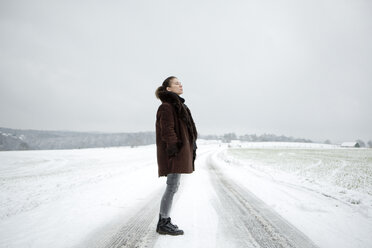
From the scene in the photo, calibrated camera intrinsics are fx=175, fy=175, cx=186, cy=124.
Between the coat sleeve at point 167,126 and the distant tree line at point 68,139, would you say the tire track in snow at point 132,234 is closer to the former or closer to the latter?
the coat sleeve at point 167,126

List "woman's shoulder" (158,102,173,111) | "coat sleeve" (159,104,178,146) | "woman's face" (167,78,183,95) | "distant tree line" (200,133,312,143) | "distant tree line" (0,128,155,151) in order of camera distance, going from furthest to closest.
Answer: "distant tree line" (200,133,312,143) → "distant tree line" (0,128,155,151) → "woman's face" (167,78,183,95) → "woman's shoulder" (158,102,173,111) → "coat sleeve" (159,104,178,146)

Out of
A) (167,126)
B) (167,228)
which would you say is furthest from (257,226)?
(167,126)

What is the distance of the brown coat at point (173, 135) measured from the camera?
2.14m

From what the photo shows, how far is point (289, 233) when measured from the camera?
2275mm

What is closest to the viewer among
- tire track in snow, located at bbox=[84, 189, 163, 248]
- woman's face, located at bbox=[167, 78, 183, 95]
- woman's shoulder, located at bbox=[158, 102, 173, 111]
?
tire track in snow, located at bbox=[84, 189, 163, 248]

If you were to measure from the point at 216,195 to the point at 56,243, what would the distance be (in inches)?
124

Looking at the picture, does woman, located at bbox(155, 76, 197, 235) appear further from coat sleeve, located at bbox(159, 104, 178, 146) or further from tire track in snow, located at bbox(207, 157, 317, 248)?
tire track in snow, located at bbox(207, 157, 317, 248)

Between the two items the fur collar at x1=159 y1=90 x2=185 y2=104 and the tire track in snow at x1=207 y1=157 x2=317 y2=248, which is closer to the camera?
the tire track in snow at x1=207 y1=157 x2=317 y2=248

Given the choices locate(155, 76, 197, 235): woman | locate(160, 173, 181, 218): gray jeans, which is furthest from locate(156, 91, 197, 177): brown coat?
locate(160, 173, 181, 218): gray jeans

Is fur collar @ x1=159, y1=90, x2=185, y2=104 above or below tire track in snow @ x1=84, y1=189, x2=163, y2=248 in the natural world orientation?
above

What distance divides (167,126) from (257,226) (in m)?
1.91

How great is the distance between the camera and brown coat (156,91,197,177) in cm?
214

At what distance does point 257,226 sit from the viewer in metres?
2.48

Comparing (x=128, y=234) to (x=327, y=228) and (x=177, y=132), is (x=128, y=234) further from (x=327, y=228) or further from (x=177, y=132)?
(x=327, y=228)
